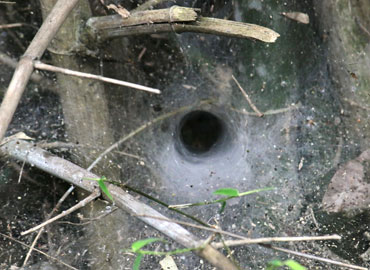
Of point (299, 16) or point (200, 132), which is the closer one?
point (299, 16)

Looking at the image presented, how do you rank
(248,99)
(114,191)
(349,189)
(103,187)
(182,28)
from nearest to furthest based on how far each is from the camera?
(103,187), (114,191), (182,28), (349,189), (248,99)

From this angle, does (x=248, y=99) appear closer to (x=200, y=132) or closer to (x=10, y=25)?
(x=200, y=132)

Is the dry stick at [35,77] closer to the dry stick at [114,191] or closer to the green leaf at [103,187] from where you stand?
the dry stick at [114,191]

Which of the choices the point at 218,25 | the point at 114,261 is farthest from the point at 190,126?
the point at 218,25

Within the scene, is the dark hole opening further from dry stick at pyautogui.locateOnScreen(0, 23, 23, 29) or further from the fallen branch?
dry stick at pyautogui.locateOnScreen(0, 23, 23, 29)

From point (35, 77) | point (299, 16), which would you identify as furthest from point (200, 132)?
point (35, 77)

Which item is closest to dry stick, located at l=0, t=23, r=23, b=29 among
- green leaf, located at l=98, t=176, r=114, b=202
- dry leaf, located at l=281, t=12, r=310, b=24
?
green leaf, located at l=98, t=176, r=114, b=202

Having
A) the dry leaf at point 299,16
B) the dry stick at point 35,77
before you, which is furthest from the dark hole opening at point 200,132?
the dry stick at point 35,77
